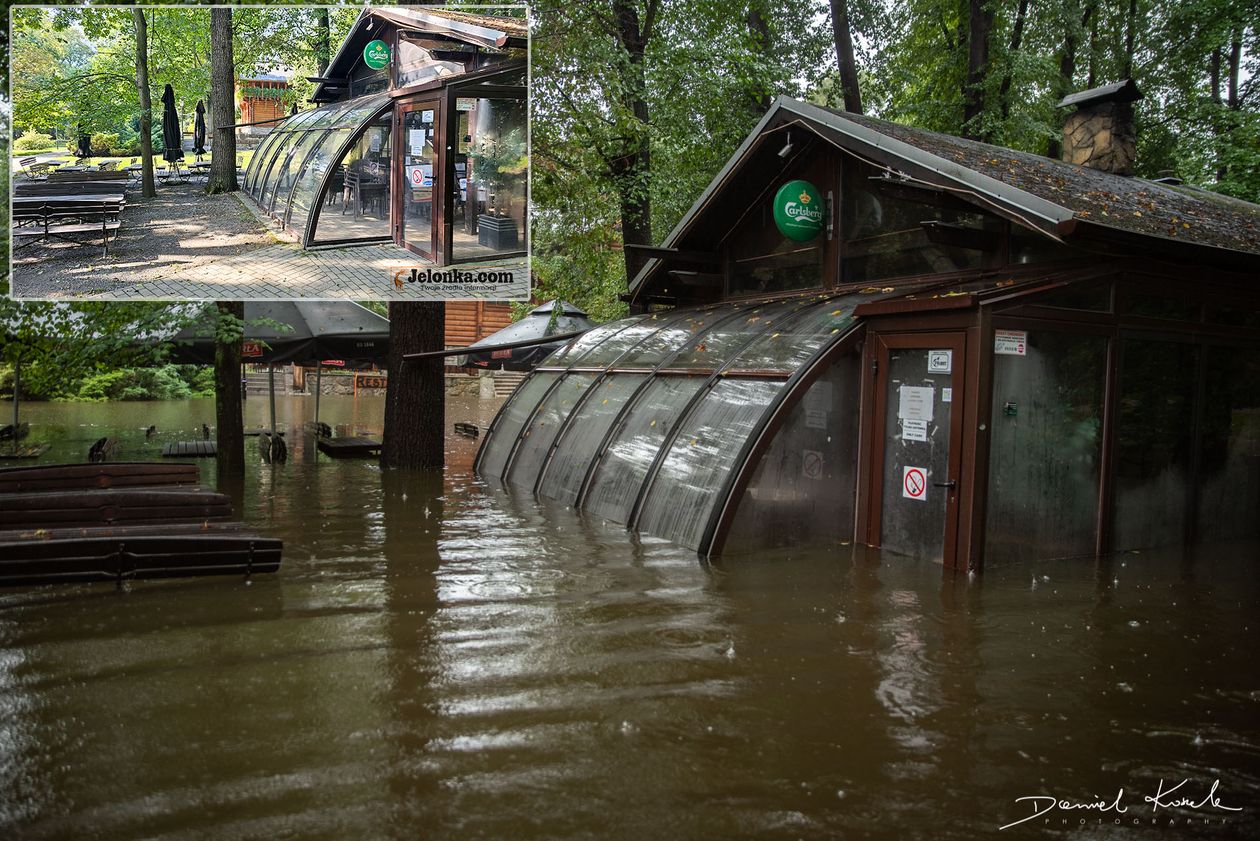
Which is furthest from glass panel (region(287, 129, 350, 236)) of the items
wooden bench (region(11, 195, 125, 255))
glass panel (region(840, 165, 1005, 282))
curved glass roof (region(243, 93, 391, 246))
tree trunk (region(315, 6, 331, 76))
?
glass panel (region(840, 165, 1005, 282))

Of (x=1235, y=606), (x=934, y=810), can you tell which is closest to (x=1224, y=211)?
(x=1235, y=606)

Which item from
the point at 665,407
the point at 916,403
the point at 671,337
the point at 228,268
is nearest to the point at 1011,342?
the point at 916,403

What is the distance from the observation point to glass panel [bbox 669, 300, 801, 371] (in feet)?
35.3

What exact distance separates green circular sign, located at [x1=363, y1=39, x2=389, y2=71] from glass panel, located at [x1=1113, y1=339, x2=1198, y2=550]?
8.38 metres

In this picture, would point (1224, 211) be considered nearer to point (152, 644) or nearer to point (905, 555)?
point (905, 555)

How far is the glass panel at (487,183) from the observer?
10.9 m

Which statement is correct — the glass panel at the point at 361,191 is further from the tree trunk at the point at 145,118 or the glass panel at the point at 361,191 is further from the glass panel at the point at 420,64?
the tree trunk at the point at 145,118

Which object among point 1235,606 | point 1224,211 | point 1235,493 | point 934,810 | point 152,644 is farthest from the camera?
point 1224,211

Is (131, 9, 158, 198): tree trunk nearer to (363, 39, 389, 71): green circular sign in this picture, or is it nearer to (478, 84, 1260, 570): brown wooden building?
(363, 39, 389, 71): green circular sign

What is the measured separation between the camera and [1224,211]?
11.9 metres

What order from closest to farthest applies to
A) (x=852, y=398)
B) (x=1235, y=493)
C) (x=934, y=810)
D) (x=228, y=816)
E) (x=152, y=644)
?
(x=228, y=816), (x=934, y=810), (x=152, y=644), (x=852, y=398), (x=1235, y=493)

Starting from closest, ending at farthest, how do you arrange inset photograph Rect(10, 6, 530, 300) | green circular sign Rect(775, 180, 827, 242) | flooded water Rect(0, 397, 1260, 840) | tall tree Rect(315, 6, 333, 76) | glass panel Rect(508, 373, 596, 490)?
flooded water Rect(0, 397, 1260, 840) < inset photograph Rect(10, 6, 530, 300) < green circular sign Rect(775, 180, 827, 242) < glass panel Rect(508, 373, 596, 490) < tall tree Rect(315, 6, 333, 76)

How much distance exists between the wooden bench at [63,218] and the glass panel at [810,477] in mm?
7102

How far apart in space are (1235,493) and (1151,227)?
3.55 metres
